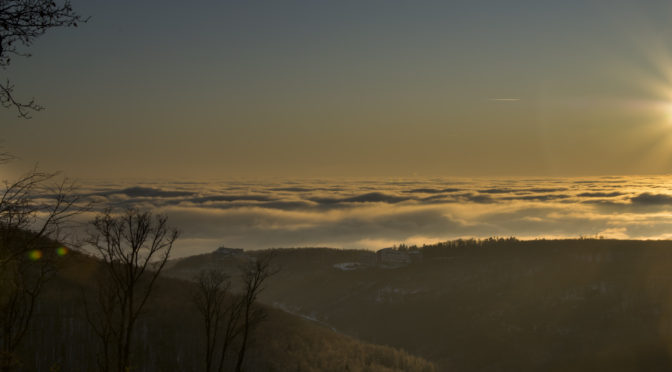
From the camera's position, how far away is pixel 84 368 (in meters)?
104

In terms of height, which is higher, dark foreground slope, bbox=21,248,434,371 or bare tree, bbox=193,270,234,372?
bare tree, bbox=193,270,234,372

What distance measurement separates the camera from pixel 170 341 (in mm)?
131625

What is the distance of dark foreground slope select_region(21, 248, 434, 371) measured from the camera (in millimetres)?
105688

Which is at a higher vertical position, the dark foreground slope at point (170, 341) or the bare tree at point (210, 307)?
the bare tree at point (210, 307)

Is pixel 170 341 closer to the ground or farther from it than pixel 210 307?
closer to the ground

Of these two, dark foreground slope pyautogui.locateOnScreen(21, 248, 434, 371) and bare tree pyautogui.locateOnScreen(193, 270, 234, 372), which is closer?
bare tree pyautogui.locateOnScreen(193, 270, 234, 372)

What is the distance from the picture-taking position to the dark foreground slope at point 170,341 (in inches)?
4161

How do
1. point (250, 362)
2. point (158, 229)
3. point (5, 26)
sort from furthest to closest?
point (250, 362) → point (158, 229) → point (5, 26)

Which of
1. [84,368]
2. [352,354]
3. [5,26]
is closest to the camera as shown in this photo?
[5,26]

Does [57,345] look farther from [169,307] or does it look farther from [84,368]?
[169,307]

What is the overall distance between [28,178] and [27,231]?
4.49m

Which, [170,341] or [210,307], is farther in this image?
[170,341]

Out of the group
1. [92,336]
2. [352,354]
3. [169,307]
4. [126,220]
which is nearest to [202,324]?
[169,307]

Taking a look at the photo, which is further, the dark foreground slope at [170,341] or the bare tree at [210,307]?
the dark foreground slope at [170,341]
